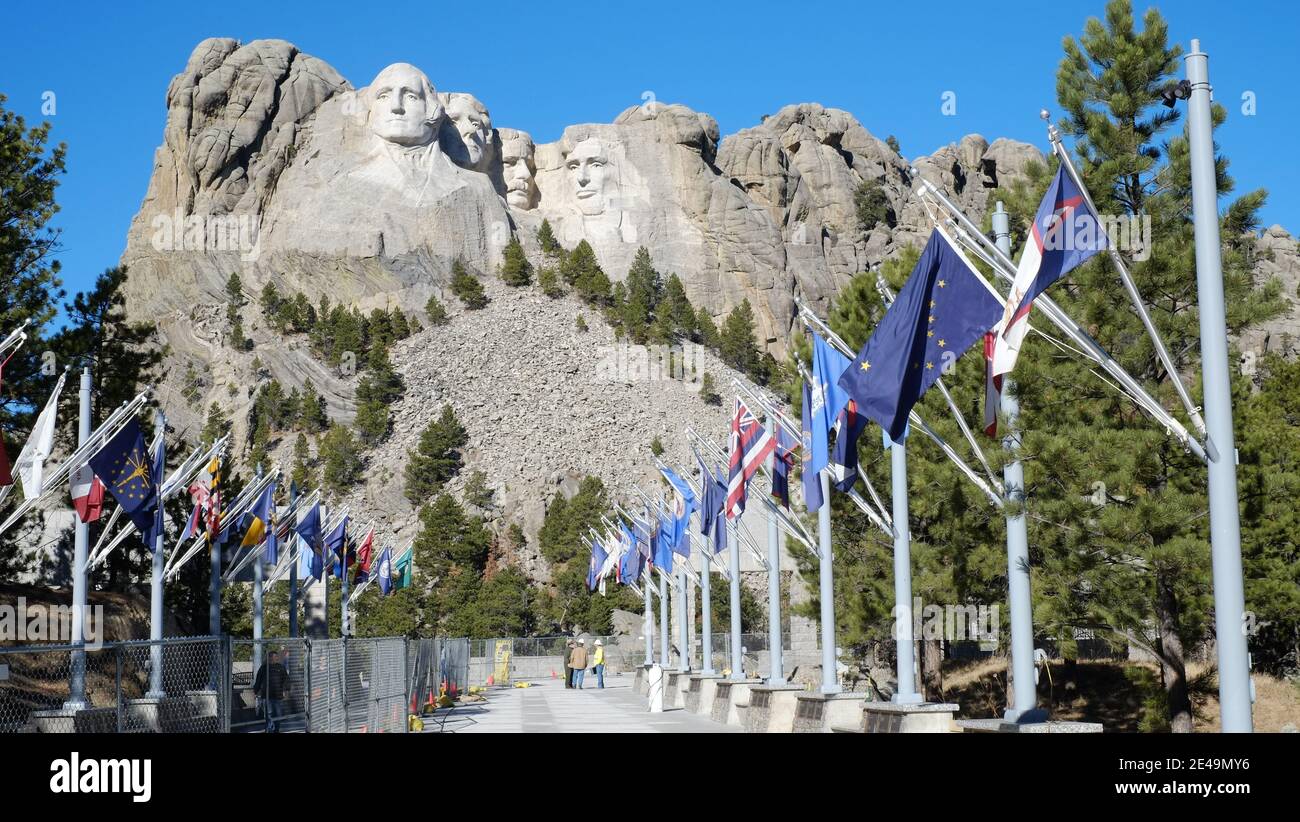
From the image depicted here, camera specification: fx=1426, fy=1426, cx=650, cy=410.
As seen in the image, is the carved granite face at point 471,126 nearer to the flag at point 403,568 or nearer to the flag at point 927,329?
the flag at point 403,568

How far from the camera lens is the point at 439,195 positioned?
137 metres

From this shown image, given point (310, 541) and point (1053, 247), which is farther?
point (310, 541)

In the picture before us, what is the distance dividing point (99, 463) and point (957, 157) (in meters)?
153

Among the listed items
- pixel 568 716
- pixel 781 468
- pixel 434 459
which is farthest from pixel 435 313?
pixel 781 468

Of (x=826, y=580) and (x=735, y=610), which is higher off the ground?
(x=826, y=580)

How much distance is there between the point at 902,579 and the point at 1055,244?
24.4 feet

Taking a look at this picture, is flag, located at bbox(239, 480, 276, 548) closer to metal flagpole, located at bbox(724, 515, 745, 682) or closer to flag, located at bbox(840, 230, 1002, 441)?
metal flagpole, located at bbox(724, 515, 745, 682)

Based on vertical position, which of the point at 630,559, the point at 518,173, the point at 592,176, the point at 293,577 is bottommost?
the point at 293,577

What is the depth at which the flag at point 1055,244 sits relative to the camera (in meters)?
9.93

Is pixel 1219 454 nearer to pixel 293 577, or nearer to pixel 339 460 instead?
pixel 293 577

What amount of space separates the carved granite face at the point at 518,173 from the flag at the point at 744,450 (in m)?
133

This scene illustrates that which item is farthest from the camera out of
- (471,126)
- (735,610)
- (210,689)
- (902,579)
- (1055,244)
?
(471,126)

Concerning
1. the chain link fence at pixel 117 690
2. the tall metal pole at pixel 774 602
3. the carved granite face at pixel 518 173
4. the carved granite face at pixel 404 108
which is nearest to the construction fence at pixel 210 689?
the chain link fence at pixel 117 690
